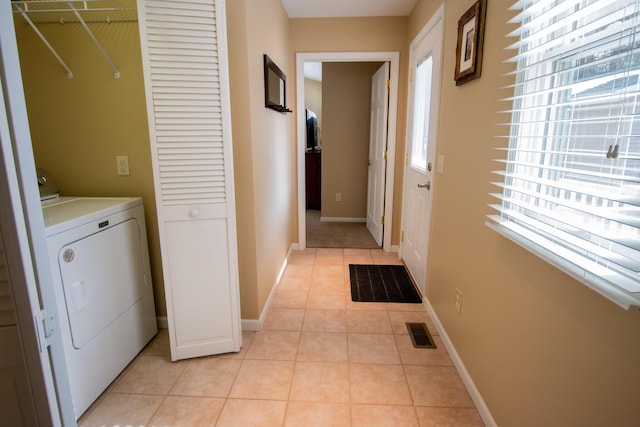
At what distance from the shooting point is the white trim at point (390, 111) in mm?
3621

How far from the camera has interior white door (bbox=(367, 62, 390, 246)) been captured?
3.84 m

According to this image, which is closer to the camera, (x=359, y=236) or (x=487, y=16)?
→ (x=487, y=16)

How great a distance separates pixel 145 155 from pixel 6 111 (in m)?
1.70

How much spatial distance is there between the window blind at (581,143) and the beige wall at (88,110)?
1991 mm

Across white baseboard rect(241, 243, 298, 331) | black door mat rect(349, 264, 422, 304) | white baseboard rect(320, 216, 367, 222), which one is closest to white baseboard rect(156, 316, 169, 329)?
white baseboard rect(241, 243, 298, 331)

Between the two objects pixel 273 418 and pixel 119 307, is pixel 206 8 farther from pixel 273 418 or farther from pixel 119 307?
pixel 273 418

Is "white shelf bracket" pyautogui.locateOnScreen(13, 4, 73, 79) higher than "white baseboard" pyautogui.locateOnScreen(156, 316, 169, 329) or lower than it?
higher

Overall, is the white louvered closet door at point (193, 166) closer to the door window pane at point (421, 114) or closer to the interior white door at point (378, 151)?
the door window pane at point (421, 114)

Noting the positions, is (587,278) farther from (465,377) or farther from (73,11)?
(73,11)

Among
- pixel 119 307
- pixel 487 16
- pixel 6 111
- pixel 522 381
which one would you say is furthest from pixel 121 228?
pixel 487 16

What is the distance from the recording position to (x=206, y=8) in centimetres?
170

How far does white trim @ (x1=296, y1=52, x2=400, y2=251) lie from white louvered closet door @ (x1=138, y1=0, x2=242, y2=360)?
6.54ft

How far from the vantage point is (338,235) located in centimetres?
461

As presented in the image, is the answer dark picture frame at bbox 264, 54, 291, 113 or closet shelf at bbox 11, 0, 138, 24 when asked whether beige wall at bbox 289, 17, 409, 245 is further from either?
closet shelf at bbox 11, 0, 138, 24
